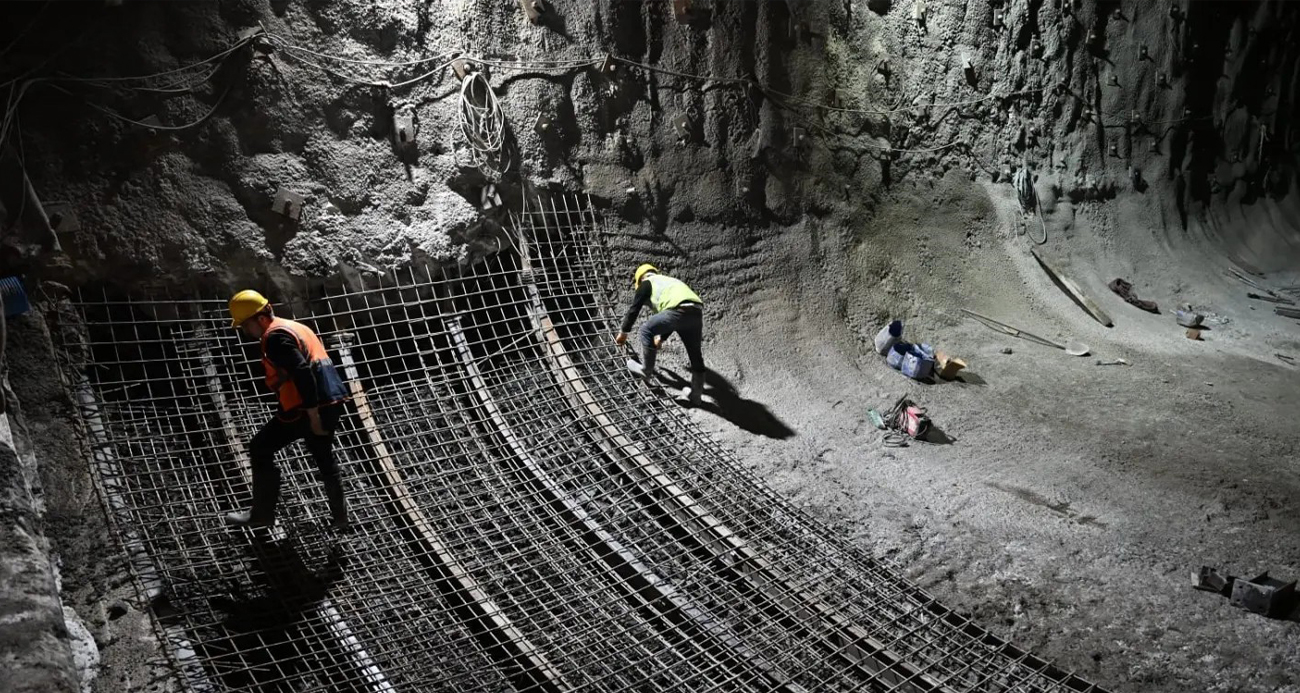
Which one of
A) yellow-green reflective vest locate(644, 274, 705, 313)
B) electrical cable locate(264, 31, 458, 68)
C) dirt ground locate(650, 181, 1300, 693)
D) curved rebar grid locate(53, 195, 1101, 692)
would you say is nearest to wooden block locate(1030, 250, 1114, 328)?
dirt ground locate(650, 181, 1300, 693)

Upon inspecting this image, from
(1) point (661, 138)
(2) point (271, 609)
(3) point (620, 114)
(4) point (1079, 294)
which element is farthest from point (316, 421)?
(4) point (1079, 294)

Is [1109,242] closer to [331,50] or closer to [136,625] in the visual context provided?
[331,50]

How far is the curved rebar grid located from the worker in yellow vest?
0.20m

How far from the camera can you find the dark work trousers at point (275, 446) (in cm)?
351

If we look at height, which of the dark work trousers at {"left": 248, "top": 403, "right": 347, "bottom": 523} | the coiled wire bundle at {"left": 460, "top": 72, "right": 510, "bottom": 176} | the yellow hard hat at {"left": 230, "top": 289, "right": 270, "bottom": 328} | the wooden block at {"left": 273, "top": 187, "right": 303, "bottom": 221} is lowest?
the dark work trousers at {"left": 248, "top": 403, "right": 347, "bottom": 523}

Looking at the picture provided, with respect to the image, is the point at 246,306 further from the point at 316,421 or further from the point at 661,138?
the point at 661,138

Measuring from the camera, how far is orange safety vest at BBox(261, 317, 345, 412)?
342 centimetres

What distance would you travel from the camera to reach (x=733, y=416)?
4984 mm

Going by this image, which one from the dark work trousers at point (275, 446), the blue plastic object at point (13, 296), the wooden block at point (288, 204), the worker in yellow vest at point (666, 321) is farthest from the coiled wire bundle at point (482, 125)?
the blue plastic object at point (13, 296)

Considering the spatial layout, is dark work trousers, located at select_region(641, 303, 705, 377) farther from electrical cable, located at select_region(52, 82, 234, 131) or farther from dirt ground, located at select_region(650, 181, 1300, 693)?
electrical cable, located at select_region(52, 82, 234, 131)

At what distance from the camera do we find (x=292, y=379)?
3.43m

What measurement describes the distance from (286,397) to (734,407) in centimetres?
258

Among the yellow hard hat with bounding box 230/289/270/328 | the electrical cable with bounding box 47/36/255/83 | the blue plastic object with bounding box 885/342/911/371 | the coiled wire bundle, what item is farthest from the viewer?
the blue plastic object with bounding box 885/342/911/371

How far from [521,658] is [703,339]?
268 cm
